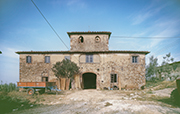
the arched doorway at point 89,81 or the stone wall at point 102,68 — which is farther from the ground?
the stone wall at point 102,68

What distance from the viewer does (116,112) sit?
6336 millimetres

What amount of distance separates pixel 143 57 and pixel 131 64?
223cm

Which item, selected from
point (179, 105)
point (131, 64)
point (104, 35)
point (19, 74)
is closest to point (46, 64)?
point (19, 74)

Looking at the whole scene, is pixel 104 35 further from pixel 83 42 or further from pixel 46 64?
pixel 46 64

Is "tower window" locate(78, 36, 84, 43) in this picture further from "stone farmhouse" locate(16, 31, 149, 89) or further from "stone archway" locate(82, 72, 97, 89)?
"stone archway" locate(82, 72, 97, 89)

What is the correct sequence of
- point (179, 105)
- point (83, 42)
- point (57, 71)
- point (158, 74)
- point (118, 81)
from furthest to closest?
1. point (158, 74)
2. point (83, 42)
3. point (118, 81)
4. point (57, 71)
5. point (179, 105)

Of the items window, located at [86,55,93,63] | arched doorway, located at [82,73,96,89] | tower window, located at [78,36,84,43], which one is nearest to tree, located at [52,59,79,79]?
window, located at [86,55,93,63]

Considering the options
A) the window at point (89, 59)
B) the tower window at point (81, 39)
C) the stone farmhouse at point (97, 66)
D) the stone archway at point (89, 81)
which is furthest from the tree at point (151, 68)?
the tower window at point (81, 39)

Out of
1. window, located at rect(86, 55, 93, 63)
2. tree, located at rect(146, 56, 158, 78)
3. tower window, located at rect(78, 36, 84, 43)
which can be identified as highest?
tower window, located at rect(78, 36, 84, 43)

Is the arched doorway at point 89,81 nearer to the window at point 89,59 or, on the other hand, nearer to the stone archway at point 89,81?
the stone archway at point 89,81

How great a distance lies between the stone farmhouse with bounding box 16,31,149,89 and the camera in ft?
55.3

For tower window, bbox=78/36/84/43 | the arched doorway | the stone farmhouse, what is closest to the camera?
the stone farmhouse

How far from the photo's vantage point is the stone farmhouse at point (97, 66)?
16859 millimetres

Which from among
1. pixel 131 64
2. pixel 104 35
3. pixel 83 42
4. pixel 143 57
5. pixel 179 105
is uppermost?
pixel 104 35
